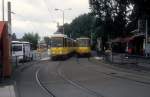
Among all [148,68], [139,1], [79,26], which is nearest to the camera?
[148,68]

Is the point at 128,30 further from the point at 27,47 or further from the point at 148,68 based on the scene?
the point at 148,68

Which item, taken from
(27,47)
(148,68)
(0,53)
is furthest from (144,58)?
(27,47)

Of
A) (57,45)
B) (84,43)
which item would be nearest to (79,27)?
(84,43)

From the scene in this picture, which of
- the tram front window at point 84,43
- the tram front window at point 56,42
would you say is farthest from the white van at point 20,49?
the tram front window at point 84,43

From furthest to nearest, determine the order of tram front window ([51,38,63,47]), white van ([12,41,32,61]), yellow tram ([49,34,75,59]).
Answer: tram front window ([51,38,63,47]) < yellow tram ([49,34,75,59]) < white van ([12,41,32,61])

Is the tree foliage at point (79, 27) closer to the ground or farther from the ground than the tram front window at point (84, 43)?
farther from the ground

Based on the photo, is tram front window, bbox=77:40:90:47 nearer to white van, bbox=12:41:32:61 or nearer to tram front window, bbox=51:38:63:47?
tram front window, bbox=51:38:63:47

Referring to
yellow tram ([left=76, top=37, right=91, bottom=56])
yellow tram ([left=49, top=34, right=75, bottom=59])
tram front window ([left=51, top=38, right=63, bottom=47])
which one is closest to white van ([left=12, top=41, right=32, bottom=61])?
yellow tram ([left=49, top=34, right=75, bottom=59])

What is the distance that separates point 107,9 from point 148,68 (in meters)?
42.2

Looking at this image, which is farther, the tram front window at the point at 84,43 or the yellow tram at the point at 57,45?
the tram front window at the point at 84,43

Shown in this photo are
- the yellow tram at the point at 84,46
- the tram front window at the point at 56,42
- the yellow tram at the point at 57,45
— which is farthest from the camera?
the yellow tram at the point at 84,46

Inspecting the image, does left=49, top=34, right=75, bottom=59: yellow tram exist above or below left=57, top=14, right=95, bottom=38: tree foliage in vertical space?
A: below

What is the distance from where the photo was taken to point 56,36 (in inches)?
2361

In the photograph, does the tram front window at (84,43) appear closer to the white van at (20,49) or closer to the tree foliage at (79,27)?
the white van at (20,49)
